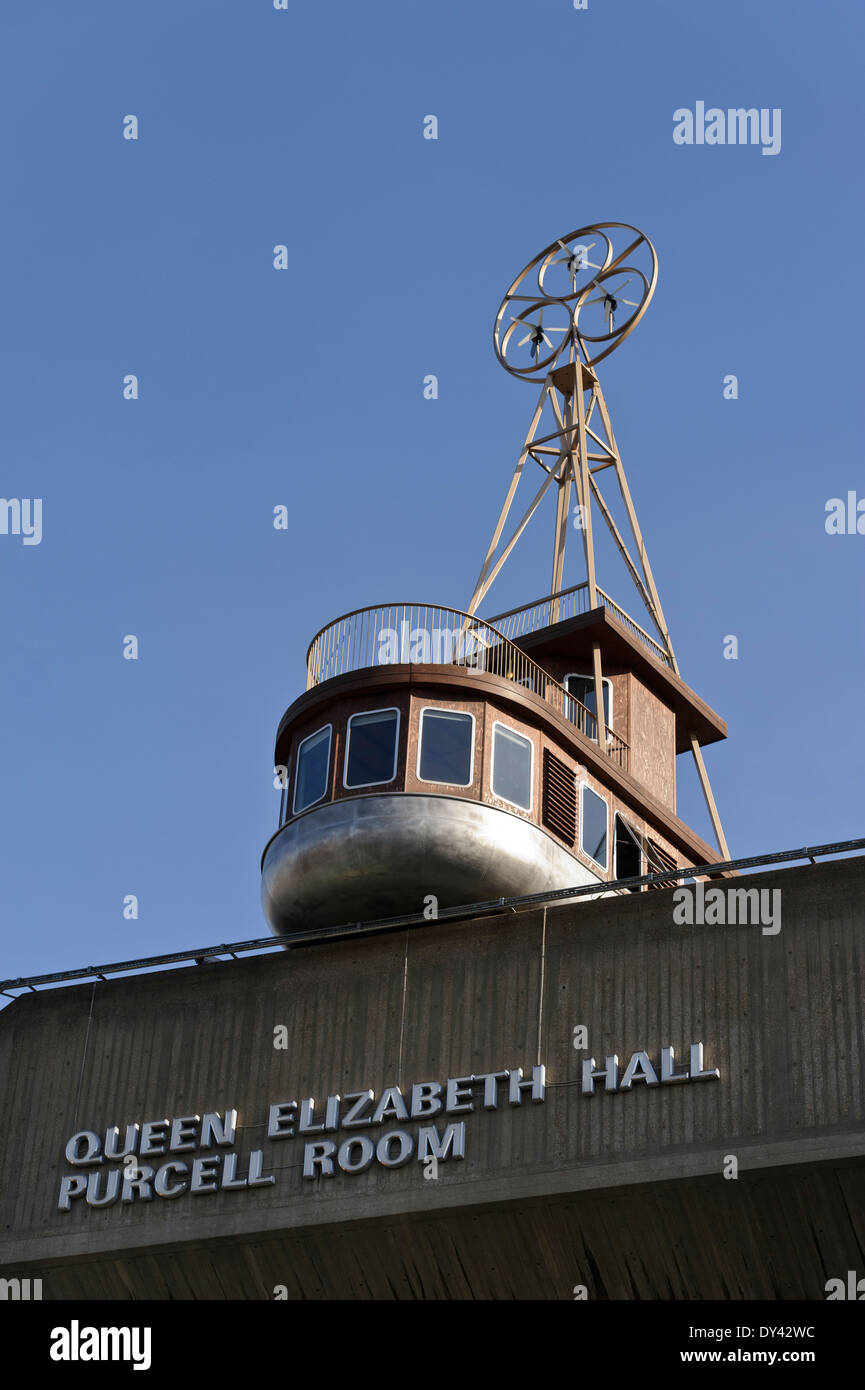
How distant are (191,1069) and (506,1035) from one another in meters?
5.74

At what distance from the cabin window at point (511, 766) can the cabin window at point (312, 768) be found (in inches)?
119

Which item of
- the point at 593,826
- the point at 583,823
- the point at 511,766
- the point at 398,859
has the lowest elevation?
the point at 398,859

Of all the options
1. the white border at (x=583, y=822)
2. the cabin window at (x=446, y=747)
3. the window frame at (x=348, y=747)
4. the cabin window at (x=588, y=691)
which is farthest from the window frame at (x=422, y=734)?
the cabin window at (x=588, y=691)

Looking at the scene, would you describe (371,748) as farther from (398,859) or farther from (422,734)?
(398,859)

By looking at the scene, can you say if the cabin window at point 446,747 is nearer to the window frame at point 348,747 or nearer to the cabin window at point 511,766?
the window frame at point 348,747

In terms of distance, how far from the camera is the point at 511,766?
Answer: 3531 centimetres

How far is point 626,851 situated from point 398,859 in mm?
6660

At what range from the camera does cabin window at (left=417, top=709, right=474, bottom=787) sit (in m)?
34.4

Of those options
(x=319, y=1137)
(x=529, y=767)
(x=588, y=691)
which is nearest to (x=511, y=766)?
(x=529, y=767)

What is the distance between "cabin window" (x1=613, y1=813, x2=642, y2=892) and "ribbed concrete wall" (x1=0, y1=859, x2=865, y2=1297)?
6.25 meters

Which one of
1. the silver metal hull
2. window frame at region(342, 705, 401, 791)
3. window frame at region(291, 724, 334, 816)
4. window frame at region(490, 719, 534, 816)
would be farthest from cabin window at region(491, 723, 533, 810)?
window frame at region(291, 724, 334, 816)

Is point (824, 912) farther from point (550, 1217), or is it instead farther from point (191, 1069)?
point (191, 1069)

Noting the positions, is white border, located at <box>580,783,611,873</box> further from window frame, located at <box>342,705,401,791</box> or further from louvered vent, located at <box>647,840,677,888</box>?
window frame, located at <box>342,705,401,791</box>
